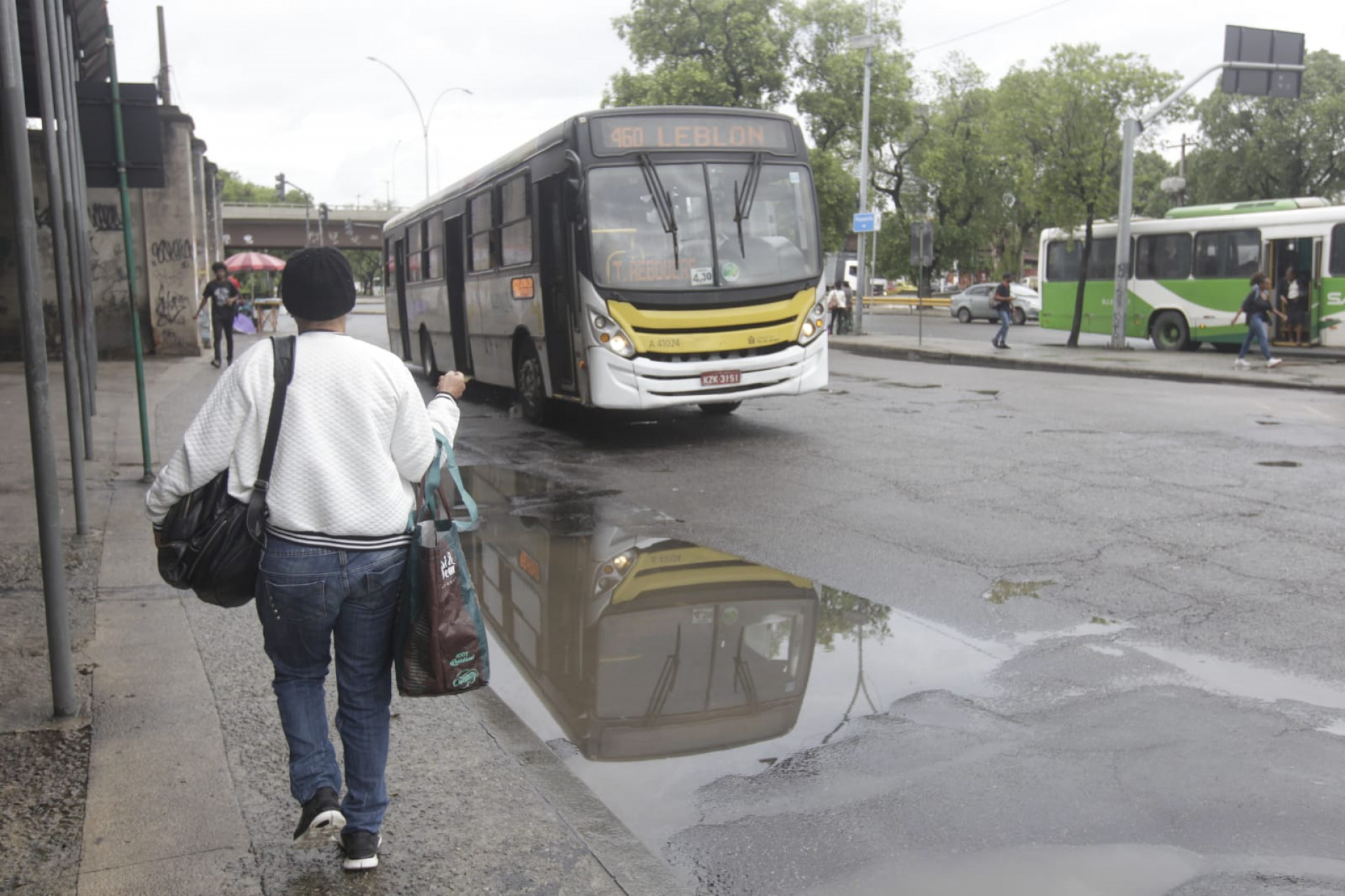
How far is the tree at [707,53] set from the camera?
1678 inches

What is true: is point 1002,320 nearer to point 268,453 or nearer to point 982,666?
point 982,666

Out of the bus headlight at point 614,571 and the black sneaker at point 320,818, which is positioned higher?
the black sneaker at point 320,818

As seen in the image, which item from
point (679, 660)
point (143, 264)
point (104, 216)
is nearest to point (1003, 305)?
point (143, 264)

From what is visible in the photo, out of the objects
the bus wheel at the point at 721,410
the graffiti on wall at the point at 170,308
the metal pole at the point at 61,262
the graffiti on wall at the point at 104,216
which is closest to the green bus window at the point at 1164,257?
the bus wheel at the point at 721,410

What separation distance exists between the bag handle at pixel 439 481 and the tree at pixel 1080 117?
78.5 ft

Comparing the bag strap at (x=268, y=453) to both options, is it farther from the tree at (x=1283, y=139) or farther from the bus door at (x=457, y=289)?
the tree at (x=1283, y=139)

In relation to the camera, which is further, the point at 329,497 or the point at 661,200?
the point at 661,200

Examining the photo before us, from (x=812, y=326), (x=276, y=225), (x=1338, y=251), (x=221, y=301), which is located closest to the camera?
(x=812, y=326)

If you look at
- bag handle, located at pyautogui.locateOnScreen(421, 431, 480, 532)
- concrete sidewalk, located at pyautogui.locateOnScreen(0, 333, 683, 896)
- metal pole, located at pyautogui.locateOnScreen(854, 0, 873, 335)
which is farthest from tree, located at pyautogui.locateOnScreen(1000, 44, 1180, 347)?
bag handle, located at pyautogui.locateOnScreen(421, 431, 480, 532)

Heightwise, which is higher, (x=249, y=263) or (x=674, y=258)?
(x=249, y=263)

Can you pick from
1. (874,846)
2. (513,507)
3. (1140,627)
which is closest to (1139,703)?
(1140,627)

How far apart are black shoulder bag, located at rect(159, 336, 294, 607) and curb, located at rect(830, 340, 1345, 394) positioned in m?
17.1

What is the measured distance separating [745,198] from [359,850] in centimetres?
905

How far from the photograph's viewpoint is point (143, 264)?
22156 mm
